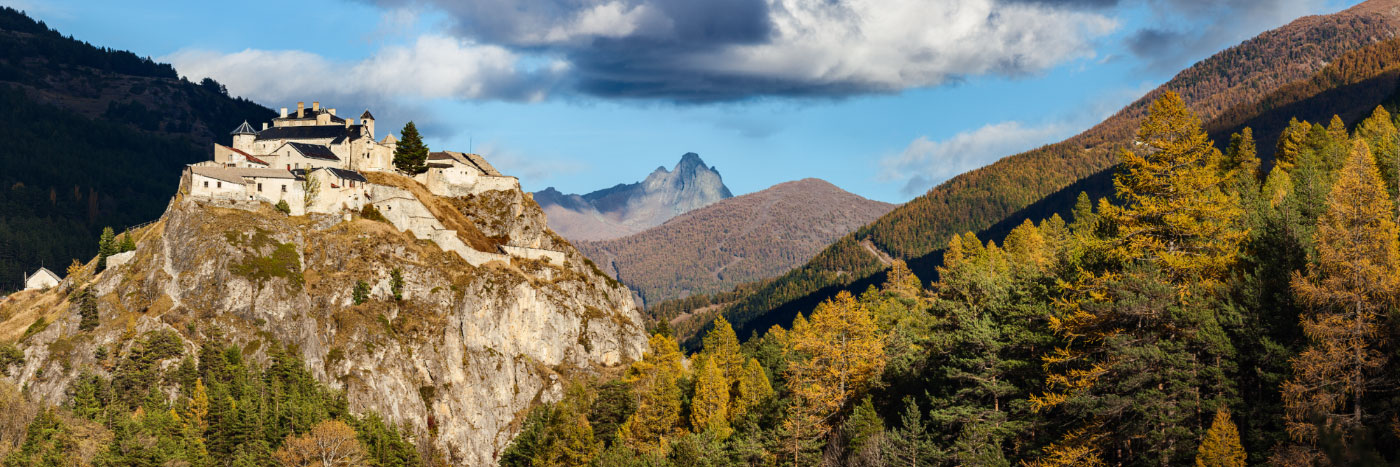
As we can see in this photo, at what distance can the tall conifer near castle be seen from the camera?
160500 mm

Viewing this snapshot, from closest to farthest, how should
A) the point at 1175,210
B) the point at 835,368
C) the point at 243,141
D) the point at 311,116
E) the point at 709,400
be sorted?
the point at 1175,210, the point at 835,368, the point at 709,400, the point at 243,141, the point at 311,116

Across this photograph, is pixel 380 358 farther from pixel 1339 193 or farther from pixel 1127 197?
pixel 1339 193

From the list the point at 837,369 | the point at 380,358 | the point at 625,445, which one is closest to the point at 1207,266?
the point at 837,369

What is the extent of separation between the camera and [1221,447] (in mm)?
42438

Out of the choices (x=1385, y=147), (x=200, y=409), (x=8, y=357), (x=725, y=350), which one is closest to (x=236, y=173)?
(x=8, y=357)

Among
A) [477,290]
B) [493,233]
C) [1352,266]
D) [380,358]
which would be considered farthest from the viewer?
[493,233]

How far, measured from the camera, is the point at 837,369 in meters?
72.4

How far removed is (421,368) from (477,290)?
14917 mm

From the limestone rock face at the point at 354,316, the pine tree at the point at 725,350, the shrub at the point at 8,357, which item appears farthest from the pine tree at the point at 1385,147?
the shrub at the point at 8,357

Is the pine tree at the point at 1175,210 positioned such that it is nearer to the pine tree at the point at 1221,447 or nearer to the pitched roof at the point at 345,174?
the pine tree at the point at 1221,447

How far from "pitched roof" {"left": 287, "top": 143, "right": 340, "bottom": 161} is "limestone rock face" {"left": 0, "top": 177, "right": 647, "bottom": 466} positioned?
13313 mm

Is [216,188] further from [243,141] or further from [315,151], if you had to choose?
[243,141]

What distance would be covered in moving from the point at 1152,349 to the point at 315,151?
132556mm

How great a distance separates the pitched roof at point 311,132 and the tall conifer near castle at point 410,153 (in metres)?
7.01
